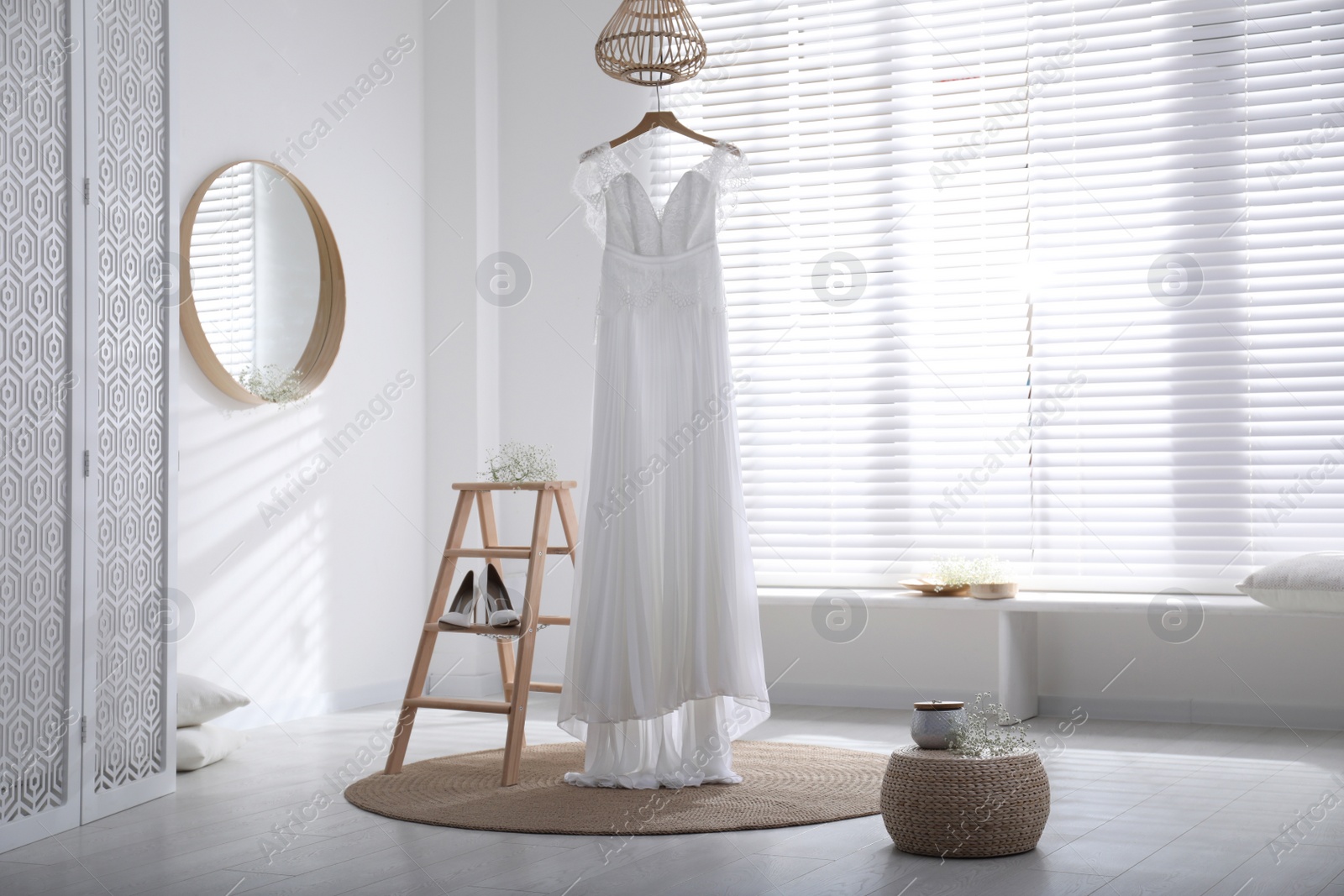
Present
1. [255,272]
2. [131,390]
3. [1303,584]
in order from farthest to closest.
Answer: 1. [255,272]
2. [1303,584]
3. [131,390]

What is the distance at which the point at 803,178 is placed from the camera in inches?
203

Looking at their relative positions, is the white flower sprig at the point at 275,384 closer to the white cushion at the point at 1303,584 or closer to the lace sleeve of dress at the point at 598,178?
the lace sleeve of dress at the point at 598,178

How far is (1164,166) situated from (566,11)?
251 cm

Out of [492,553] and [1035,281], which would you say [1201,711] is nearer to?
[1035,281]

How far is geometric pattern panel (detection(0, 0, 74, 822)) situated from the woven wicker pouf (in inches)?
78.9

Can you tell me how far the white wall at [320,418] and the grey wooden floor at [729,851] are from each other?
90 centimetres

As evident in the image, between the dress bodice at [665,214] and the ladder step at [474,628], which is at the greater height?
the dress bodice at [665,214]

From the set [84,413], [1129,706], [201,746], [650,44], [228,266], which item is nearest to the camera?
[84,413]

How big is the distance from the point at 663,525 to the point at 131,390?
144cm

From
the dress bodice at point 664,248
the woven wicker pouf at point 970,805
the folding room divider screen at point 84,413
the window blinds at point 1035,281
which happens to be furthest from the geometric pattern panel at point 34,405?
the window blinds at point 1035,281

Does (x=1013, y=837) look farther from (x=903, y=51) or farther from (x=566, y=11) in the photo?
(x=566, y=11)

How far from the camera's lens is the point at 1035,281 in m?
4.80

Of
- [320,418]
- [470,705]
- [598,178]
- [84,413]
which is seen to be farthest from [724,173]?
[320,418]

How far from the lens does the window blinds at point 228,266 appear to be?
427 centimetres
